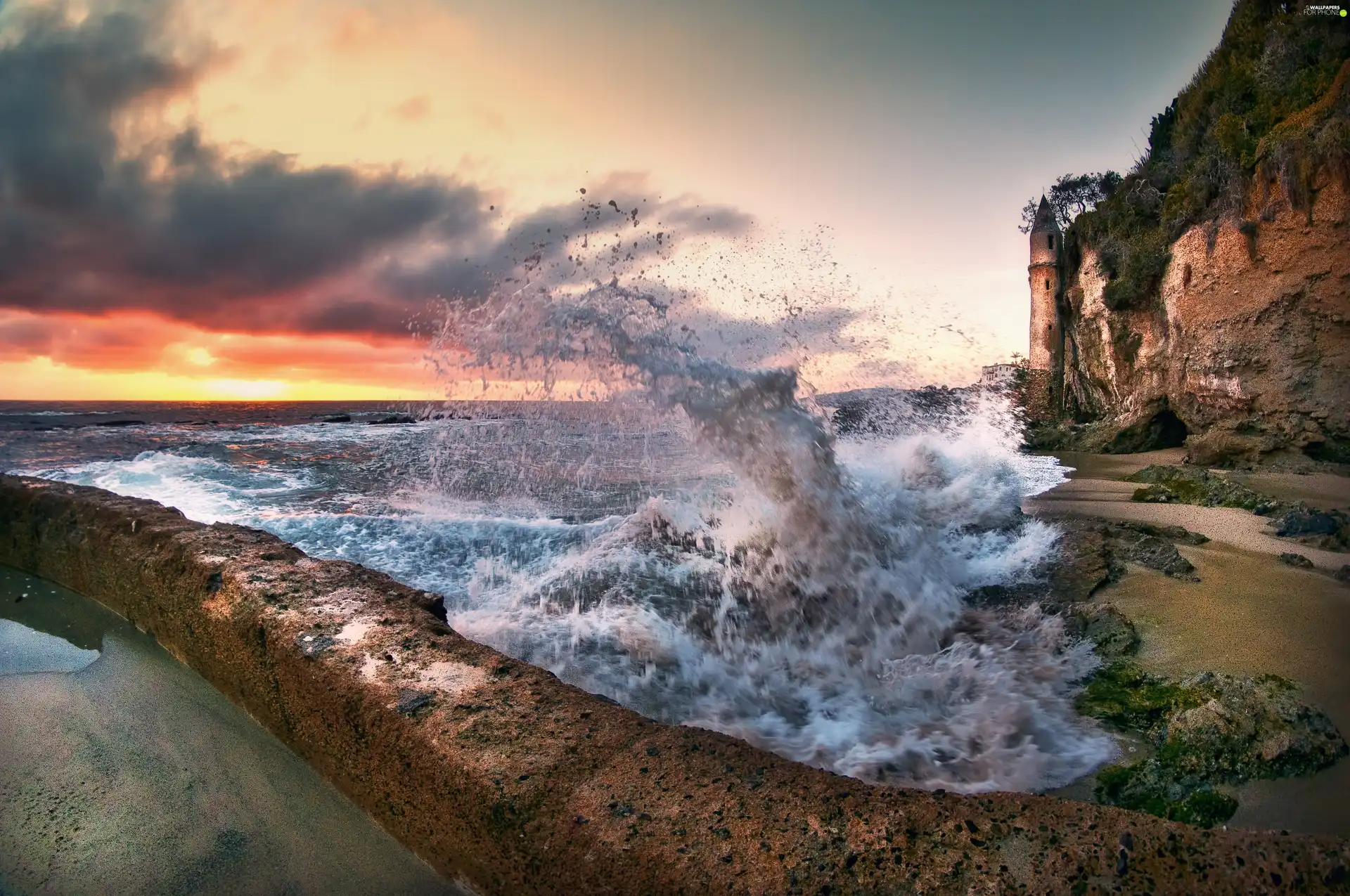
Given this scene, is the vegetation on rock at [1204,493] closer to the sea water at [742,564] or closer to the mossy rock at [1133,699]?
the sea water at [742,564]

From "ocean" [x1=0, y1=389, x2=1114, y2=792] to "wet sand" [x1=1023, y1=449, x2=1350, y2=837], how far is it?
45 cm

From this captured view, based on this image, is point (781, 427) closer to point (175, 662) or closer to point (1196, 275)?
point (175, 662)

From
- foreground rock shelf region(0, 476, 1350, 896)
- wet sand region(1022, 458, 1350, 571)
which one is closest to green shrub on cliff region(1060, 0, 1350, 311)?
wet sand region(1022, 458, 1350, 571)

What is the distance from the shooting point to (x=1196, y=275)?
1314 cm

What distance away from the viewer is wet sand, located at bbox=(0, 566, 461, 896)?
165 centimetres

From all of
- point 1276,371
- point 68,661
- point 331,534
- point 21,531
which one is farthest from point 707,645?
point 1276,371

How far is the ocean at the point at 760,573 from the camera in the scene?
2617 mm

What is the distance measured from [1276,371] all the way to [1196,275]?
296 cm

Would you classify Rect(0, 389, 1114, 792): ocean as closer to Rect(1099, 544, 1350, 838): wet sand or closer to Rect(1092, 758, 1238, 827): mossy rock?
Rect(1092, 758, 1238, 827): mossy rock

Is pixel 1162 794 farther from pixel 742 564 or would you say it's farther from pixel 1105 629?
pixel 742 564

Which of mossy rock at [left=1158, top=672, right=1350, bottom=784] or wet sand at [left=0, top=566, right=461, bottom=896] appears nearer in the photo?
wet sand at [left=0, top=566, right=461, bottom=896]

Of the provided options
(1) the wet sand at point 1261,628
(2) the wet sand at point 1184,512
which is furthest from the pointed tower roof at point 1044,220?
(1) the wet sand at point 1261,628

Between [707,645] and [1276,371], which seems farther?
[1276,371]

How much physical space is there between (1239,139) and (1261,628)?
1358 cm
